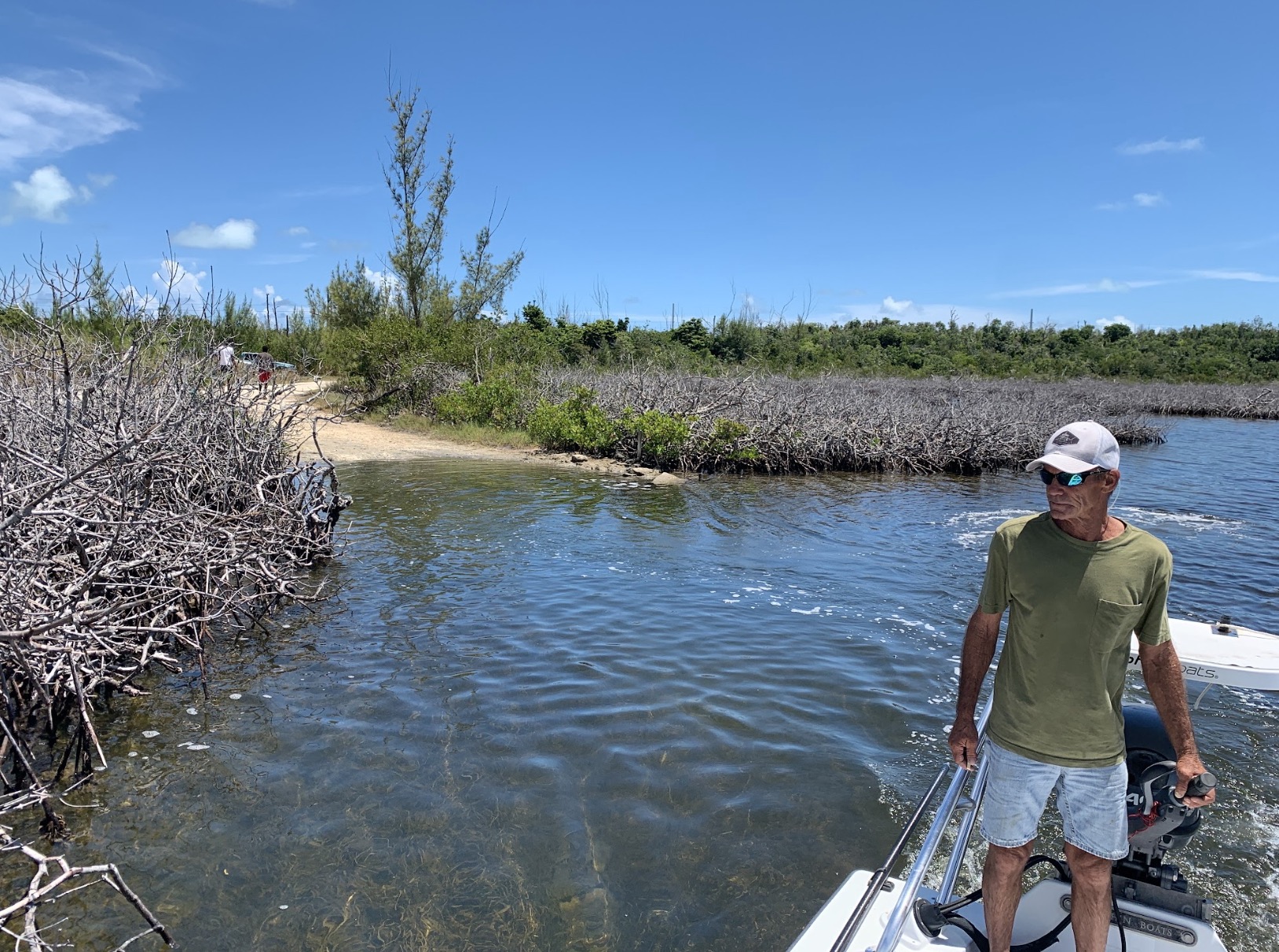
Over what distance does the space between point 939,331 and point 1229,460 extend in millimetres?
42041

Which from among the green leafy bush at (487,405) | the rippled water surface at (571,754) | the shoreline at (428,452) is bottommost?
the rippled water surface at (571,754)

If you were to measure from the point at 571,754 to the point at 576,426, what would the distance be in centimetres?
1525

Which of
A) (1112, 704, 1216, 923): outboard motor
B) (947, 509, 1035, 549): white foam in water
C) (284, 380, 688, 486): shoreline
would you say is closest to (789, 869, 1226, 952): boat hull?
(1112, 704, 1216, 923): outboard motor

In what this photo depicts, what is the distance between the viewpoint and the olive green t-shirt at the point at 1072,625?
9.51ft

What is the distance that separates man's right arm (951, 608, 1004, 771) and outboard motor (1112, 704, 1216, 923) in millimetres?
584

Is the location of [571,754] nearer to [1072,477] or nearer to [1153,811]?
[1153,811]

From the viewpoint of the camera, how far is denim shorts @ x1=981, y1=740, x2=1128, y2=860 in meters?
2.98

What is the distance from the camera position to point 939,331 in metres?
64.8

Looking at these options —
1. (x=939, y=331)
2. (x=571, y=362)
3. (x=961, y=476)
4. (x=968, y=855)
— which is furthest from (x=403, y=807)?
(x=939, y=331)

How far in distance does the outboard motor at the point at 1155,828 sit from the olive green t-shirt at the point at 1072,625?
289 mm

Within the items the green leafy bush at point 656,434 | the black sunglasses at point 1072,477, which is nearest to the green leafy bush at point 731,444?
the green leafy bush at point 656,434

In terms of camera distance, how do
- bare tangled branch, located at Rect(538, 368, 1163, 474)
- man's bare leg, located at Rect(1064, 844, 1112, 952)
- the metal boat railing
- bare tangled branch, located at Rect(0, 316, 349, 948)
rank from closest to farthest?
the metal boat railing
man's bare leg, located at Rect(1064, 844, 1112, 952)
bare tangled branch, located at Rect(0, 316, 349, 948)
bare tangled branch, located at Rect(538, 368, 1163, 474)

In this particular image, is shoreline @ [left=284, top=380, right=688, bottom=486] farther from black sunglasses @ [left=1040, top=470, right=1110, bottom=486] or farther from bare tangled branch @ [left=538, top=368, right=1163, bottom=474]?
black sunglasses @ [left=1040, top=470, right=1110, bottom=486]

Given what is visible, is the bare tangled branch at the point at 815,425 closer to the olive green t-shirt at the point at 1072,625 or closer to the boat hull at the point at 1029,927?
the boat hull at the point at 1029,927
